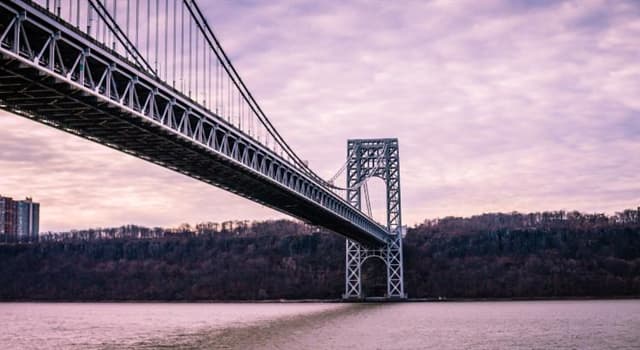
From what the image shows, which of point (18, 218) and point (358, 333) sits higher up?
point (18, 218)

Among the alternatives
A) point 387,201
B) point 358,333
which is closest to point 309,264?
point 387,201

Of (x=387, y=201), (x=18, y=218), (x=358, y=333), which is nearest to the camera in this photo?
(x=358, y=333)

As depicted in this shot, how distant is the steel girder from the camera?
22.6 m

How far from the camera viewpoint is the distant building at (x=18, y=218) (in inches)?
5615

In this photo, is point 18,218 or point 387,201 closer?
Result: point 387,201

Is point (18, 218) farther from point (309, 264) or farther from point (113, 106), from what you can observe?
point (113, 106)

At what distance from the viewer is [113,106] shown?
26391mm

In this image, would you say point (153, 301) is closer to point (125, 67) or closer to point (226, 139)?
point (226, 139)

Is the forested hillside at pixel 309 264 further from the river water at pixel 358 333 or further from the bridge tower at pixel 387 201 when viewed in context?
the river water at pixel 358 333

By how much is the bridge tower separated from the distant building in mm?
70266

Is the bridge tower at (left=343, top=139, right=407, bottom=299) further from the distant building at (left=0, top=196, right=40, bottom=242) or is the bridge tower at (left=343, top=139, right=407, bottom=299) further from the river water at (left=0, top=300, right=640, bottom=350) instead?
the distant building at (left=0, top=196, right=40, bottom=242)

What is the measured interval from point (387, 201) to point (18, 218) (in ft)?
297

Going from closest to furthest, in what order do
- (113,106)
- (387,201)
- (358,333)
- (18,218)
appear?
(113,106) < (358,333) < (387,201) < (18,218)

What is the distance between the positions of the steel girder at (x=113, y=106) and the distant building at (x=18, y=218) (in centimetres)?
10360
